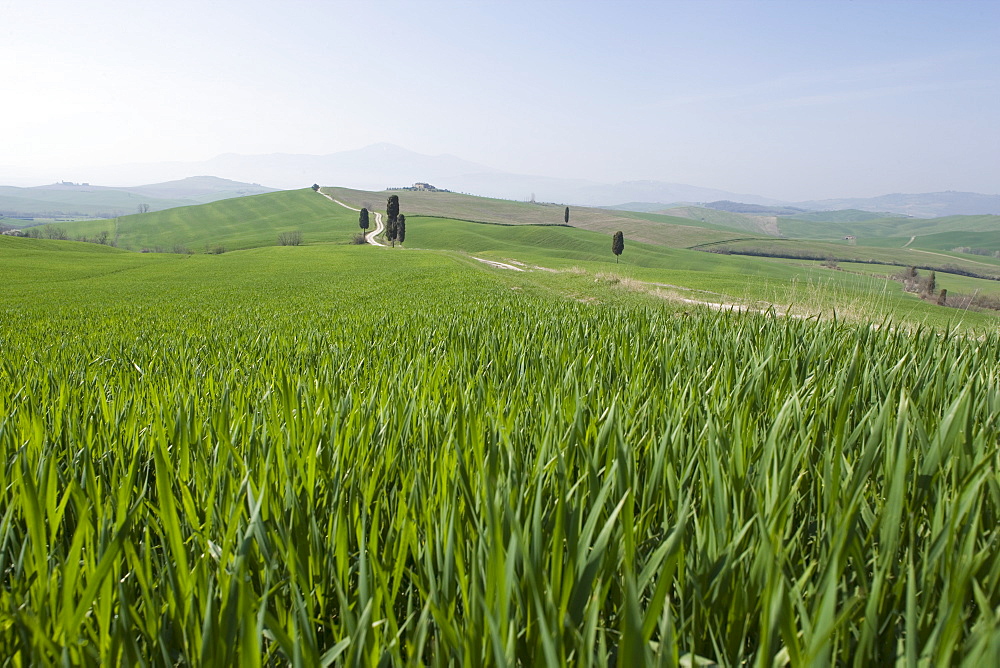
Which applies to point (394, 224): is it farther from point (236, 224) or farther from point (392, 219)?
point (236, 224)

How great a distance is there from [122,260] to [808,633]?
69551 millimetres

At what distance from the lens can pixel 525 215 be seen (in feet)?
479

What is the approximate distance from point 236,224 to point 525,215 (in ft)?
233

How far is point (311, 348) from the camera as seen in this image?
5.09 m

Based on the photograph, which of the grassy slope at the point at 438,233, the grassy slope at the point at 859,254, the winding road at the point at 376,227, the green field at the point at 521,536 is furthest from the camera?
the grassy slope at the point at 859,254

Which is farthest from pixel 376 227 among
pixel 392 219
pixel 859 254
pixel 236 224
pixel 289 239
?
pixel 859 254

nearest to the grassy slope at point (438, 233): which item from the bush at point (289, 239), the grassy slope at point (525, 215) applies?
the grassy slope at point (525, 215)

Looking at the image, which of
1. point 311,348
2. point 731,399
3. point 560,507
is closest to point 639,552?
point 560,507

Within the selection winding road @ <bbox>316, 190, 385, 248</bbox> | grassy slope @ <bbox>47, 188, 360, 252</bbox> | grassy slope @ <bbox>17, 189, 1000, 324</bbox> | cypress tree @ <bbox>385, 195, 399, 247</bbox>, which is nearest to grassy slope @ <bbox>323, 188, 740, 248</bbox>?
grassy slope @ <bbox>17, 189, 1000, 324</bbox>

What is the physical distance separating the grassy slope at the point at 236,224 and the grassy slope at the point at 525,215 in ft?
45.8

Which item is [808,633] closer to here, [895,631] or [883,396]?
[895,631]

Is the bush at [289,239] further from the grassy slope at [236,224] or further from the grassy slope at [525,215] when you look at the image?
the grassy slope at [525,215]

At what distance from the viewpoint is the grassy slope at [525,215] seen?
443ft

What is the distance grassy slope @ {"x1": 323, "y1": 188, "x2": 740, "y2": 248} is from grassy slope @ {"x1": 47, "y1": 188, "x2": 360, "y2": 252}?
45.8ft
